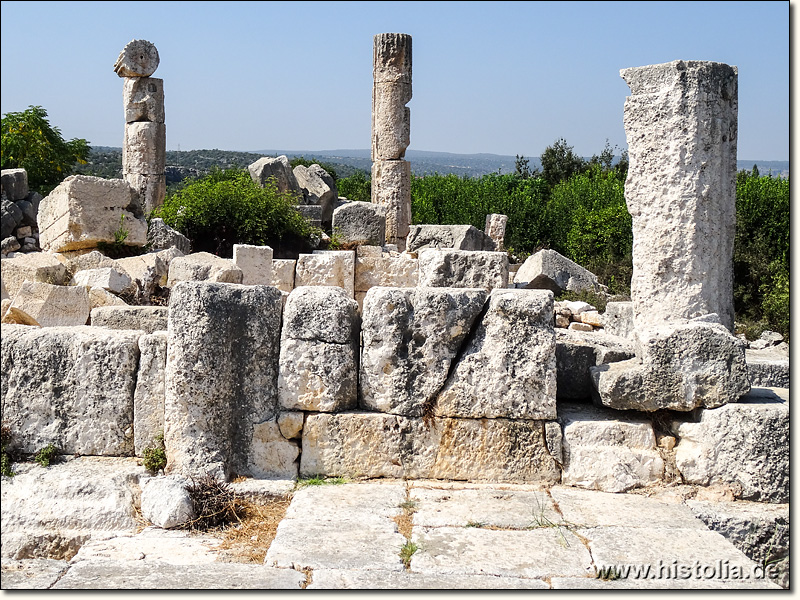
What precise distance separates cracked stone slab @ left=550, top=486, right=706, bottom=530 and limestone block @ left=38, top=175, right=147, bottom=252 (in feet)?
26.2

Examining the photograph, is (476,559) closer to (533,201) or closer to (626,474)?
(626,474)

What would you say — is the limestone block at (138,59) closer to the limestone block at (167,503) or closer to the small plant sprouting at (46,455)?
the small plant sprouting at (46,455)

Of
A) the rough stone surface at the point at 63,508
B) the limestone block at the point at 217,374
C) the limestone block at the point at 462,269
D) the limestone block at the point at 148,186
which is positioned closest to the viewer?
the rough stone surface at the point at 63,508

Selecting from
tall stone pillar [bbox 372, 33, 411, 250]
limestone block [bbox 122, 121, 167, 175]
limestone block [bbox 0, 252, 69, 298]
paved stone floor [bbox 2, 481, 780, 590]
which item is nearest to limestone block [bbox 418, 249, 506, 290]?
paved stone floor [bbox 2, 481, 780, 590]

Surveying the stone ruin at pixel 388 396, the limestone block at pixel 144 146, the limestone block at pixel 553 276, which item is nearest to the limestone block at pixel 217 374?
the stone ruin at pixel 388 396

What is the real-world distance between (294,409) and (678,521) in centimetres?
223

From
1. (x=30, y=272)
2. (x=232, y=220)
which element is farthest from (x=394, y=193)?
(x=30, y=272)

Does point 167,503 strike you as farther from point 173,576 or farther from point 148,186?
point 148,186

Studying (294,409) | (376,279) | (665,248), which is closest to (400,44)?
(376,279)

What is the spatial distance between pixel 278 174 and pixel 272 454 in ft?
53.3

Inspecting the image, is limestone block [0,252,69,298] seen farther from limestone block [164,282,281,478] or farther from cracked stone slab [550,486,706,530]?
cracked stone slab [550,486,706,530]

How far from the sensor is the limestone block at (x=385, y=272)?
1217 centimetres

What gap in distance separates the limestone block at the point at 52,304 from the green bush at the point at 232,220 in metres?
5.82

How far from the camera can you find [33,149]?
1931 cm
